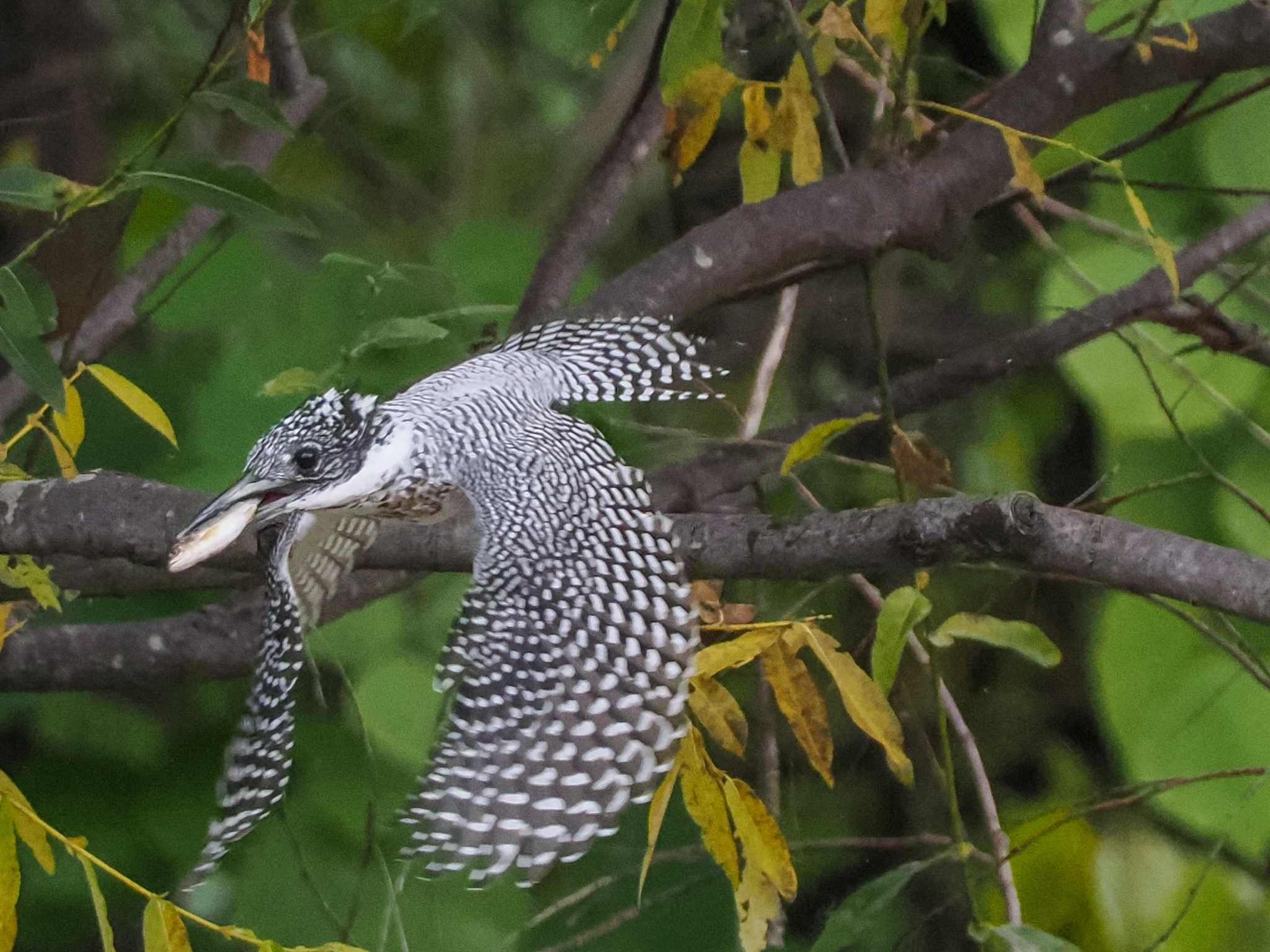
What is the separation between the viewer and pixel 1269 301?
0.67 meters

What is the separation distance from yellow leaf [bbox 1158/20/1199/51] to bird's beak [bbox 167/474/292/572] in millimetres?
489

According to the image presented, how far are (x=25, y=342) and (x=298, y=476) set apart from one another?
0.12 m

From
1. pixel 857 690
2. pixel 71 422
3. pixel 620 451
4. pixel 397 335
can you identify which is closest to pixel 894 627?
pixel 857 690

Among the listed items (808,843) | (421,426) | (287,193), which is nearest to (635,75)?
(287,193)

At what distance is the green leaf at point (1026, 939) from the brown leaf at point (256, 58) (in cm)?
51

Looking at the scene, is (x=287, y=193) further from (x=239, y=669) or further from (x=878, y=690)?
(x=878, y=690)

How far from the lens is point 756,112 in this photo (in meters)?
0.58

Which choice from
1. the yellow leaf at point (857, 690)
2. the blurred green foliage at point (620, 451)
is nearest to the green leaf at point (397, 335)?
the blurred green foliage at point (620, 451)

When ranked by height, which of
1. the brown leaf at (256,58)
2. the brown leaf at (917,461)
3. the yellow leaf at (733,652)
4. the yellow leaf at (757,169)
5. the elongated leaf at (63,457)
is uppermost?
the brown leaf at (256,58)

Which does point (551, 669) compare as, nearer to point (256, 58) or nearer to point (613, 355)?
point (613, 355)

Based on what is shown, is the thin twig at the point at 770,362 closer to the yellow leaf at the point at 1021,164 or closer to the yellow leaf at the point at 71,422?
the yellow leaf at the point at 1021,164

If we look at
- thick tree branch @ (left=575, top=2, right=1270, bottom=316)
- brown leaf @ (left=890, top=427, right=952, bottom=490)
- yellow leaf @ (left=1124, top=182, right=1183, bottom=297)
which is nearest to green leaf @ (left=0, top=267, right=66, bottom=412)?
thick tree branch @ (left=575, top=2, right=1270, bottom=316)

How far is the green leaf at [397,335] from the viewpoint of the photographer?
0.53 meters

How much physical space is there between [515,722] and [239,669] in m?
0.21
